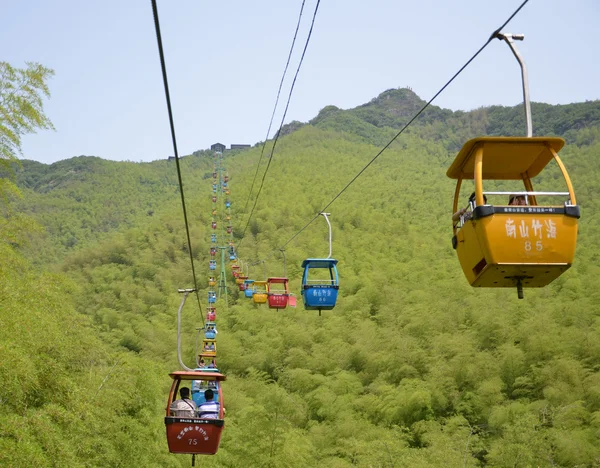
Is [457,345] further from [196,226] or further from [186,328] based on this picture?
[196,226]

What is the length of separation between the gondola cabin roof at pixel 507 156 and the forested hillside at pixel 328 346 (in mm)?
5102

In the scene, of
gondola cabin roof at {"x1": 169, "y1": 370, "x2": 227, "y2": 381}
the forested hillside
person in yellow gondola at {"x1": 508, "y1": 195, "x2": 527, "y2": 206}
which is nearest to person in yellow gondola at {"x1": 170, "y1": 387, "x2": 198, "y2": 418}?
gondola cabin roof at {"x1": 169, "y1": 370, "x2": 227, "y2": 381}

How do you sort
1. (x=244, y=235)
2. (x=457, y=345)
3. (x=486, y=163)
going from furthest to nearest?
(x=244, y=235)
(x=457, y=345)
(x=486, y=163)

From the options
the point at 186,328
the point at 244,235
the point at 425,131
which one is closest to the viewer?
the point at 186,328

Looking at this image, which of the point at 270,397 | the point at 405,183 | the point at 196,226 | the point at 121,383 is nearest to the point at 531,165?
the point at 121,383

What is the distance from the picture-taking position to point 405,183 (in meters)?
56.5

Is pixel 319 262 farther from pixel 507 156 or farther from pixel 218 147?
pixel 218 147

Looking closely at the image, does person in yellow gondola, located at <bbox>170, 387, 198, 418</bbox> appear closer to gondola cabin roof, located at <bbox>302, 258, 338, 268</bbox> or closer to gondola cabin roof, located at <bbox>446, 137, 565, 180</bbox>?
gondola cabin roof, located at <bbox>302, 258, 338, 268</bbox>

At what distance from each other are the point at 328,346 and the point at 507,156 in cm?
2295

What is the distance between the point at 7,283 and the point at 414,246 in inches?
1249

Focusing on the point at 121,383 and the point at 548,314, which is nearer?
the point at 121,383

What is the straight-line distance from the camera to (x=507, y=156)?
3951mm

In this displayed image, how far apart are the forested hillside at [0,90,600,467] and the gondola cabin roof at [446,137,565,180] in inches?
201

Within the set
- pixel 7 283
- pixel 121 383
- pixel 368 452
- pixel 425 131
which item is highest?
pixel 425 131
